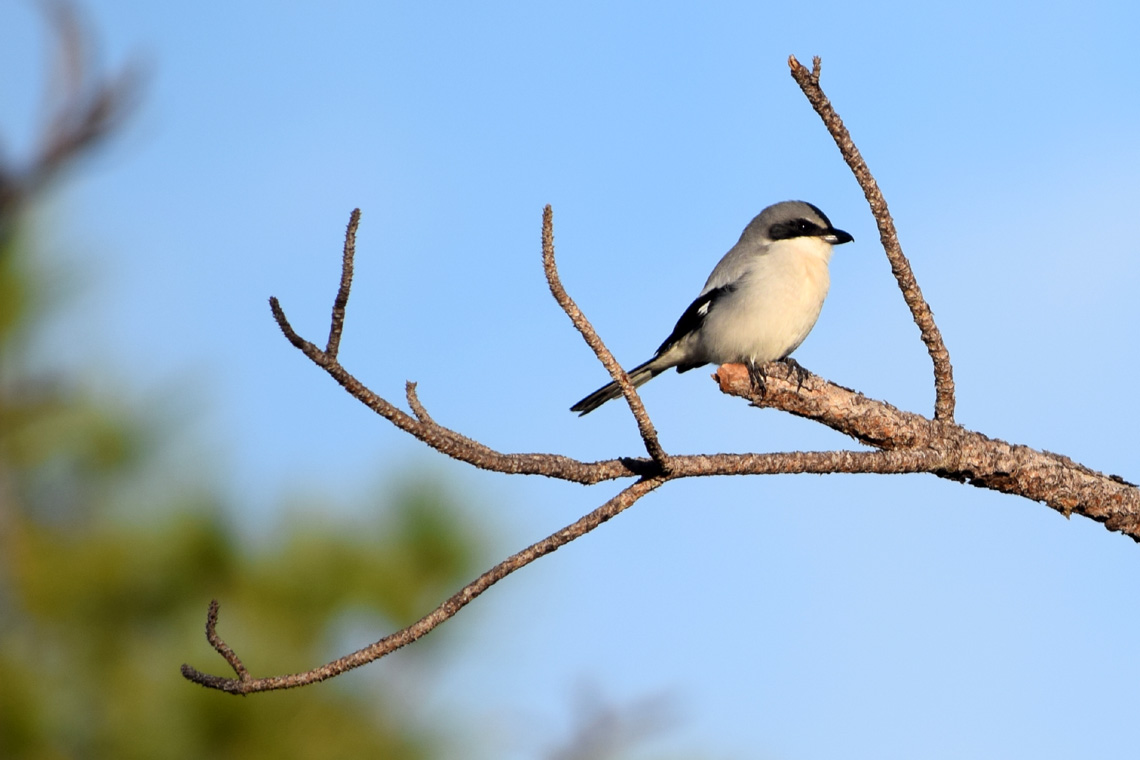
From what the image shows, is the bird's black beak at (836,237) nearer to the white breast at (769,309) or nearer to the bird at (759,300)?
the bird at (759,300)

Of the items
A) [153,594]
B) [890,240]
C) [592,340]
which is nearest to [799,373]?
[890,240]

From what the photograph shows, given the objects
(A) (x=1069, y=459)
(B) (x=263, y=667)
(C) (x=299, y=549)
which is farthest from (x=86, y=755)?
(A) (x=1069, y=459)

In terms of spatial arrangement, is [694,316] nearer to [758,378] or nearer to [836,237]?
[836,237]

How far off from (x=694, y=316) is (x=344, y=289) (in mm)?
3588

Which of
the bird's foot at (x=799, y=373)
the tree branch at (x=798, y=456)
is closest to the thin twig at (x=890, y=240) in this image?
the tree branch at (x=798, y=456)

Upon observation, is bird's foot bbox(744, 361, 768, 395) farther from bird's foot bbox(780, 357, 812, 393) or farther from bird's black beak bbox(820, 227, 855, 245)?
bird's black beak bbox(820, 227, 855, 245)

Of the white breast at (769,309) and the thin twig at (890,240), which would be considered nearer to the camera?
the thin twig at (890,240)

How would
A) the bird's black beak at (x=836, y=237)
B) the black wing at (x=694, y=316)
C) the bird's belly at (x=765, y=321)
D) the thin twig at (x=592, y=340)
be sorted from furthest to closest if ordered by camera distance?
the bird's black beak at (x=836, y=237) < the black wing at (x=694, y=316) < the bird's belly at (x=765, y=321) < the thin twig at (x=592, y=340)

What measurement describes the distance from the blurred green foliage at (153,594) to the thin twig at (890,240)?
16.2ft

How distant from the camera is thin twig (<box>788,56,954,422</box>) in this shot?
3.19 m

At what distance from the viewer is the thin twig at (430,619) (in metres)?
2.96

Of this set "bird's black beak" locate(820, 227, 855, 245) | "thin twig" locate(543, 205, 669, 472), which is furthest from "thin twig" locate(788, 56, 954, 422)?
"bird's black beak" locate(820, 227, 855, 245)

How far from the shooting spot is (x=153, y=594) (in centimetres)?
822

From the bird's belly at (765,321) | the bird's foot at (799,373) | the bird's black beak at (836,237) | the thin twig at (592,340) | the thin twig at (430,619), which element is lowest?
the thin twig at (430,619)
